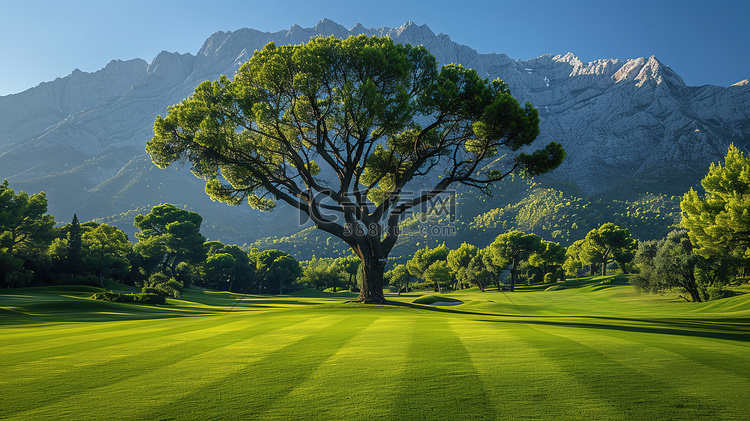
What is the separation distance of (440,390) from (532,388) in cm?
105

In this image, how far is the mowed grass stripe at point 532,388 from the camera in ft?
10.9

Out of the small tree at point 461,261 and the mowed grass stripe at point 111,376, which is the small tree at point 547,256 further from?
the mowed grass stripe at point 111,376

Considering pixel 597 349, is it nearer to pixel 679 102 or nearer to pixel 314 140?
→ pixel 314 140

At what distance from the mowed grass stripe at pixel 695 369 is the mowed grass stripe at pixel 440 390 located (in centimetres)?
196

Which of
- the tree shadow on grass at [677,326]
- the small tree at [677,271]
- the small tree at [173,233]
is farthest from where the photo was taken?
the small tree at [173,233]

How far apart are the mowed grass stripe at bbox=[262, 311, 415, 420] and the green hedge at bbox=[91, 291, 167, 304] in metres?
25.5

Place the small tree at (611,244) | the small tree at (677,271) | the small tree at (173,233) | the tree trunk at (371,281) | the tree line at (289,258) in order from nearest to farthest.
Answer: the tree trunk at (371,281)
the tree line at (289,258)
the small tree at (677,271)
the small tree at (173,233)
the small tree at (611,244)

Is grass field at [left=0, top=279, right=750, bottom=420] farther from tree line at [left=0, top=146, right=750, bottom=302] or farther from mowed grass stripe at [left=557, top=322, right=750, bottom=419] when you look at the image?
tree line at [left=0, top=146, right=750, bottom=302]

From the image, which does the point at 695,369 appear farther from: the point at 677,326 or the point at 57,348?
the point at 57,348

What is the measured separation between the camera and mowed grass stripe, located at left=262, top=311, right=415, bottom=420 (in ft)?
11.0

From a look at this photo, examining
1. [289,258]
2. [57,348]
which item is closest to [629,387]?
[57,348]

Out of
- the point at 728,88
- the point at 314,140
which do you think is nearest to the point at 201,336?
the point at 314,140

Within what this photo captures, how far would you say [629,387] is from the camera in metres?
4.06

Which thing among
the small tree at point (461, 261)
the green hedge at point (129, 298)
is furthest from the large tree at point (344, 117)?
the small tree at point (461, 261)
